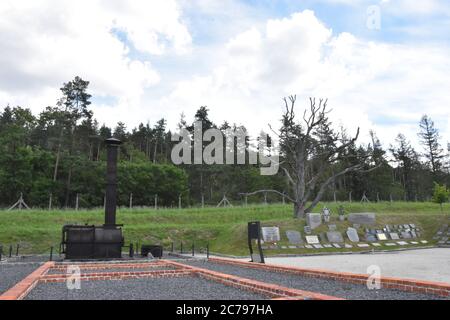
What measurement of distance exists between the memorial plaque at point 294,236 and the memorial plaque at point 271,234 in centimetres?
59

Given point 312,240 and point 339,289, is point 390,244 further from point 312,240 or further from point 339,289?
point 339,289

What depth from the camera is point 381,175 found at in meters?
53.5

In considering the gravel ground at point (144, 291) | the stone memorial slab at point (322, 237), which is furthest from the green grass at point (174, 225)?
the gravel ground at point (144, 291)

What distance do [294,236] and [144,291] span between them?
14193 millimetres

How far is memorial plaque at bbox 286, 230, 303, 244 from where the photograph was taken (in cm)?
2016

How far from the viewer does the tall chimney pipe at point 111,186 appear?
1686 cm

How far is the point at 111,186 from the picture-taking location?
1730 centimetres

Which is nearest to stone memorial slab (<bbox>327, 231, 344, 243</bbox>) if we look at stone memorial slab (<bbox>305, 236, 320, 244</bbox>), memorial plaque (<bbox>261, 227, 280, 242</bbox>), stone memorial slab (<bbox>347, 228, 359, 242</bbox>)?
stone memorial slab (<bbox>347, 228, 359, 242</bbox>)

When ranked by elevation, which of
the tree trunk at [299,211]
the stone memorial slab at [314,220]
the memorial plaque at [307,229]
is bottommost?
the memorial plaque at [307,229]

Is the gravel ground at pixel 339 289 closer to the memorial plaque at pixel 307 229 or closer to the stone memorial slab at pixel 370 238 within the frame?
the memorial plaque at pixel 307 229

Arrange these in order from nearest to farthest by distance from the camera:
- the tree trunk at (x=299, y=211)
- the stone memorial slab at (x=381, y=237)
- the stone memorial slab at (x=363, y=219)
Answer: the stone memorial slab at (x=381, y=237), the stone memorial slab at (x=363, y=219), the tree trunk at (x=299, y=211)

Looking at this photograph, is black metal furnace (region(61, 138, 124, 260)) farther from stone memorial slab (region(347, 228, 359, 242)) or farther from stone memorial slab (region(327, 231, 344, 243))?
stone memorial slab (region(347, 228, 359, 242))

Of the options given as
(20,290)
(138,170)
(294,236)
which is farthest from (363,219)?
(138,170)

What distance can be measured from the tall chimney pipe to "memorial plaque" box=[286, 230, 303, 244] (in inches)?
367
